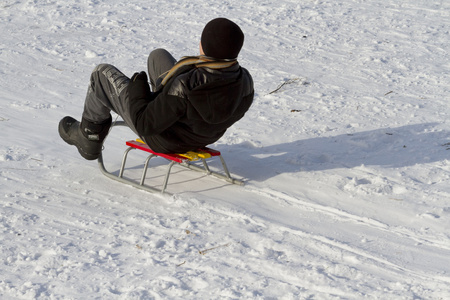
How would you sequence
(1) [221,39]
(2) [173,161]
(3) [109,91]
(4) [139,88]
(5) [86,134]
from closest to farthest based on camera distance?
1. (1) [221,39]
2. (4) [139,88]
3. (3) [109,91]
4. (2) [173,161]
5. (5) [86,134]

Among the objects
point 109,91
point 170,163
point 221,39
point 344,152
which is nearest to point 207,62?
point 221,39

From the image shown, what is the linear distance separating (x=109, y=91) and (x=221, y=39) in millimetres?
1077

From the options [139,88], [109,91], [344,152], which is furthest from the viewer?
[344,152]

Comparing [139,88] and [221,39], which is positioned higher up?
[221,39]

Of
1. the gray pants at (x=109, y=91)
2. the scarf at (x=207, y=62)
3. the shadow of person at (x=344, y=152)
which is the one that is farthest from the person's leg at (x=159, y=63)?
the shadow of person at (x=344, y=152)

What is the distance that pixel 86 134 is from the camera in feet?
16.0

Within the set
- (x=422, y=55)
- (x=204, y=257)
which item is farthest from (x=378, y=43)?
(x=204, y=257)

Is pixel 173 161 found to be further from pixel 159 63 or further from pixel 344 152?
pixel 344 152

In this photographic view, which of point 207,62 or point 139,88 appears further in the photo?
point 139,88

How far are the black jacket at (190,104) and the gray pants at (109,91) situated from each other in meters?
0.15

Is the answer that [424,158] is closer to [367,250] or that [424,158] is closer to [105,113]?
[367,250]

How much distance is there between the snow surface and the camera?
11.9 feet

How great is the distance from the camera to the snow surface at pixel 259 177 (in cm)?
363

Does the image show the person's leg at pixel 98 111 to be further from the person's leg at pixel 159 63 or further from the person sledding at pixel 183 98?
the person's leg at pixel 159 63
